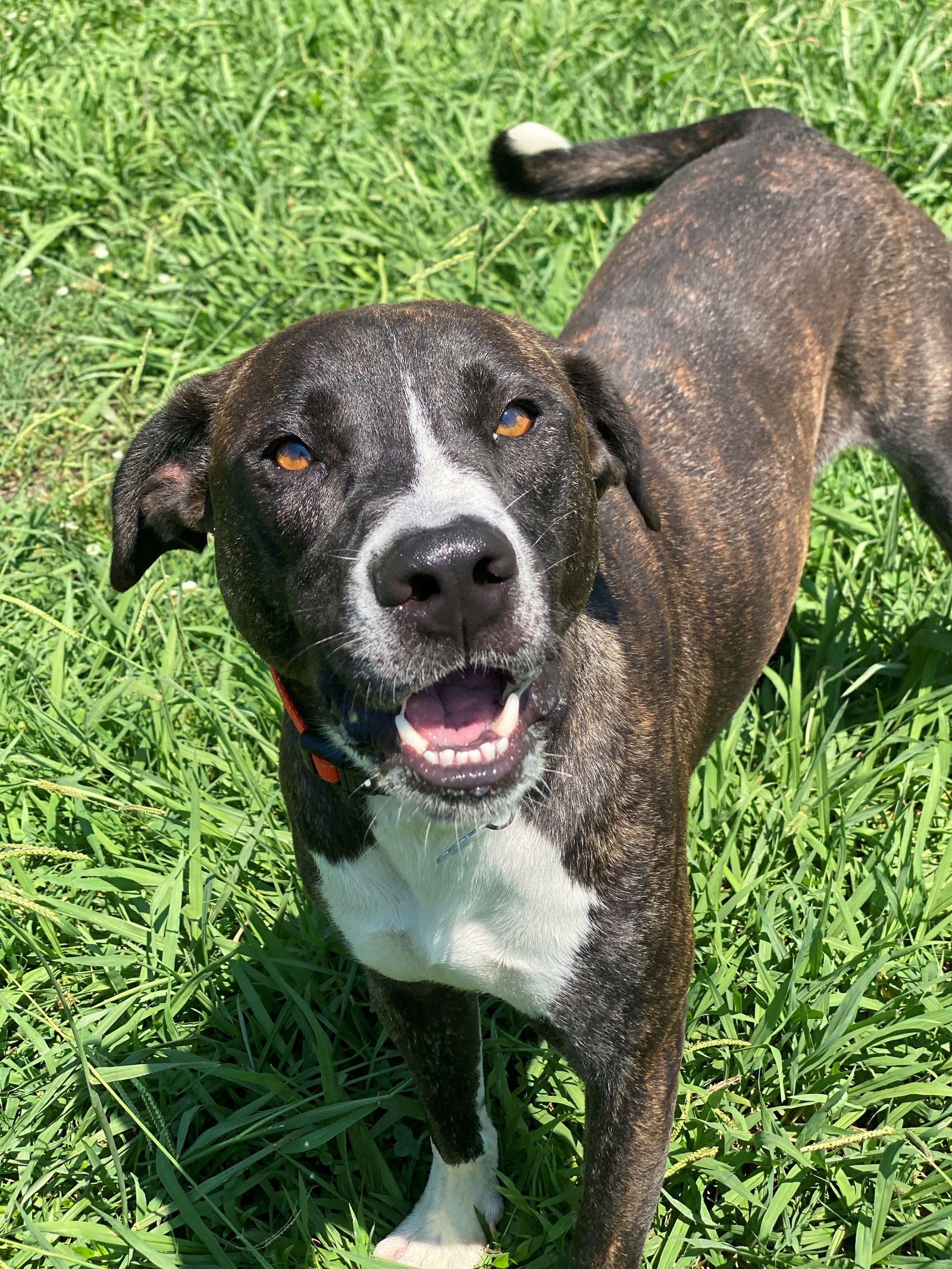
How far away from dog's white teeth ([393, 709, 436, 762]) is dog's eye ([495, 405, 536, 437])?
56 cm

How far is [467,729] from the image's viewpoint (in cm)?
237

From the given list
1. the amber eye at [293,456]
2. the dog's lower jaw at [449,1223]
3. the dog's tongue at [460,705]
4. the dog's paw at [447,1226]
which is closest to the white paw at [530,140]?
the amber eye at [293,456]

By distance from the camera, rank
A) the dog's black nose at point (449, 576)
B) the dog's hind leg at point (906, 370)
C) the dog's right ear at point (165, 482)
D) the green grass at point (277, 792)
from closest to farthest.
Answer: the dog's black nose at point (449, 576), the dog's right ear at point (165, 482), the green grass at point (277, 792), the dog's hind leg at point (906, 370)

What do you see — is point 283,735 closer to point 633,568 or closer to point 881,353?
point 633,568

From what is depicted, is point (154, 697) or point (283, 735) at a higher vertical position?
point (283, 735)

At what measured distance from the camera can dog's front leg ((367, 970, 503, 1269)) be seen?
2943mm

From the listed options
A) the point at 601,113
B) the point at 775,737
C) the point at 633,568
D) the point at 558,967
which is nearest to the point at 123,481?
the point at 633,568

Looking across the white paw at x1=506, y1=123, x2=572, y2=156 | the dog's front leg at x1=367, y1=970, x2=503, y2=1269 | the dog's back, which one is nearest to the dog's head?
the dog's back

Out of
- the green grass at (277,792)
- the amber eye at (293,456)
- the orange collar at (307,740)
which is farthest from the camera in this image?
the green grass at (277,792)

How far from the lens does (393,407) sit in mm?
2377

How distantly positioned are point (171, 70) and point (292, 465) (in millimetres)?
4854

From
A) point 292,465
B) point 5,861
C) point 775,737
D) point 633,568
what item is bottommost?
point 5,861

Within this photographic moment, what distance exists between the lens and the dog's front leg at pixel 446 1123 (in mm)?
2943

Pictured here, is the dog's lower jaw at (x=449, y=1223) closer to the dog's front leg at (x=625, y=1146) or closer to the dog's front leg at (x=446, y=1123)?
the dog's front leg at (x=446, y=1123)
